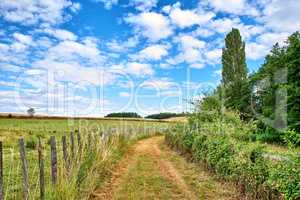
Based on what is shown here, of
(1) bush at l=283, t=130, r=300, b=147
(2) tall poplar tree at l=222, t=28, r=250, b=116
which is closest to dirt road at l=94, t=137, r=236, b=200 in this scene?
(1) bush at l=283, t=130, r=300, b=147

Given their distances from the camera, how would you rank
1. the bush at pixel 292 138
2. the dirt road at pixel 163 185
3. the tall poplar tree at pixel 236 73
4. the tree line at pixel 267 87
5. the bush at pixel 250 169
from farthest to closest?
the tall poplar tree at pixel 236 73, the tree line at pixel 267 87, the dirt road at pixel 163 185, the bush at pixel 292 138, the bush at pixel 250 169

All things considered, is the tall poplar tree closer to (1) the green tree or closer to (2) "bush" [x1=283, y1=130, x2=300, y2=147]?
(1) the green tree

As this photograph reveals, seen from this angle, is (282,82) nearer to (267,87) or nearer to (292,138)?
(267,87)

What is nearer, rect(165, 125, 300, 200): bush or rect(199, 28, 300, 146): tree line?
rect(165, 125, 300, 200): bush

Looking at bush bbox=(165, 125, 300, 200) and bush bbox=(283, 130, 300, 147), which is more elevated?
bush bbox=(283, 130, 300, 147)

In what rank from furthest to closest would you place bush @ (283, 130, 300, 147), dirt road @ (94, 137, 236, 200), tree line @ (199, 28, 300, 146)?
1. tree line @ (199, 28, 300, 146)
2. dirt road @ (94, 137, 236, 200)
3. bush @ (283, 130, 300, 147)

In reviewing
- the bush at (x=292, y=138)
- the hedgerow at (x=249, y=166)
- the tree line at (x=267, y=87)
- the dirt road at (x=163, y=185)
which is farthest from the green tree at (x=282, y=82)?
the bush at (x=292, y=138)

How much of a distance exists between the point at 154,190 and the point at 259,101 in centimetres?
3472

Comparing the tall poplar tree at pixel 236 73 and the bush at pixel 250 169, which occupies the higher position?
the tall poplar tree at pixel 236 73

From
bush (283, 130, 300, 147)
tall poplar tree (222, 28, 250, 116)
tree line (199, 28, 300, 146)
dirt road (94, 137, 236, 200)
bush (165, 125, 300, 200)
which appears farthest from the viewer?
tall poplar tree (222, 28, 250, 116)

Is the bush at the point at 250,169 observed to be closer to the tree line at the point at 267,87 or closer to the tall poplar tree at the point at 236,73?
the tree line at the point at 267,87

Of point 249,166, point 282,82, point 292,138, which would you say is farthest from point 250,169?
point 282,82

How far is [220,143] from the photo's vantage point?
1077cm

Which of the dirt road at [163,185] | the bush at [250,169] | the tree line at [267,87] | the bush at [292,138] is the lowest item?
the dirt road at [163,185]
